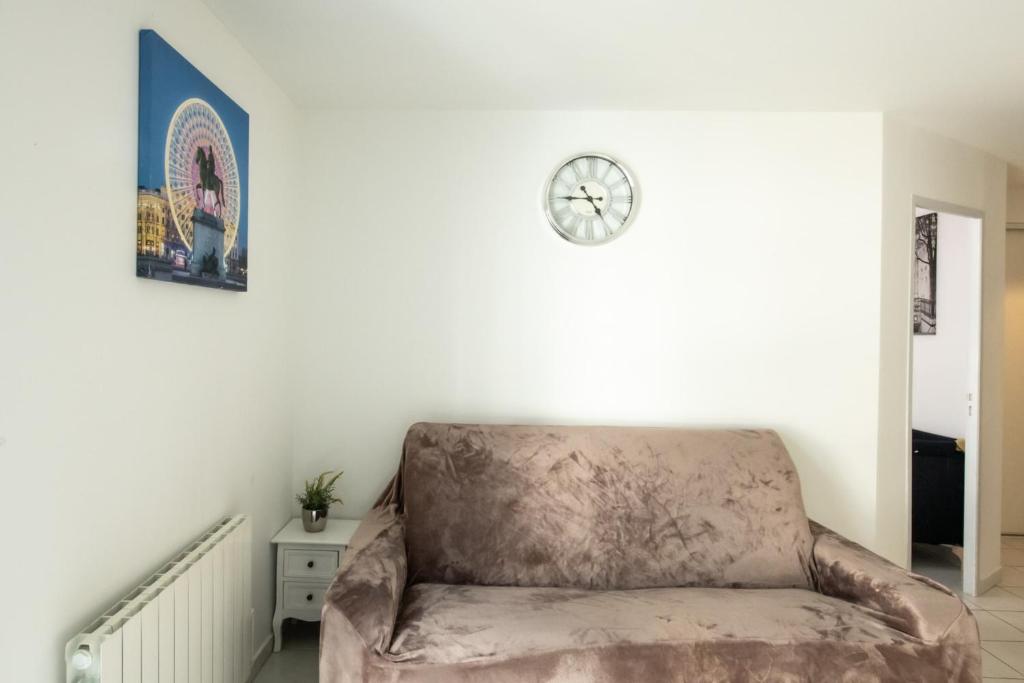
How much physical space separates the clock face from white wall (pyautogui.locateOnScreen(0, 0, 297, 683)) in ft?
4.84

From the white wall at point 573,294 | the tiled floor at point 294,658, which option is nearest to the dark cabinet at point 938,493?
the white wall at point 573,294

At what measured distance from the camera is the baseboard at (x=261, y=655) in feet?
7.52

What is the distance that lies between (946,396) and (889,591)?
2.91 metres

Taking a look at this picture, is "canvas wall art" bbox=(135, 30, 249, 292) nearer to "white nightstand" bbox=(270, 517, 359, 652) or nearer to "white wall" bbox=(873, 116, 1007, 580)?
"white nightstand" bbox=(270, 517, 359, 652)

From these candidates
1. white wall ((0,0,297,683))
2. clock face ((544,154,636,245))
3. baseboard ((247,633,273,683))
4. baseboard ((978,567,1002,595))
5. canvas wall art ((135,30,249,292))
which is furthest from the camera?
baseboard ((978,567,1002,595))

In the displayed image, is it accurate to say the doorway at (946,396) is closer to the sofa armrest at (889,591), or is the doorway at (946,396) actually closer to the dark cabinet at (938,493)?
the dark cabinet at (938,493)

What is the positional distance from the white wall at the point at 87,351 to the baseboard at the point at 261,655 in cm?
74

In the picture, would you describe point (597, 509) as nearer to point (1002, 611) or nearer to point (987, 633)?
point (987, 633)

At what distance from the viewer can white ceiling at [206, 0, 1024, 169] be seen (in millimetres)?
1933

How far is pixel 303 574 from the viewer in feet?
8.15

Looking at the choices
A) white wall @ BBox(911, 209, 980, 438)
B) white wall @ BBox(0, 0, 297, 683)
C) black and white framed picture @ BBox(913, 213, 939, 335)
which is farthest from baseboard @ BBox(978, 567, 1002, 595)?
white wall @ BBox(0, 0, 297, 683)

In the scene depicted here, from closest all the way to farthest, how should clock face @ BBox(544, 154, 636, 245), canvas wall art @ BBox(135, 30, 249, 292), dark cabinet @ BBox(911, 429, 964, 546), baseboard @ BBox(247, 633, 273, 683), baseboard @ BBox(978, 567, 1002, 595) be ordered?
canvas wall art @ BBox(135, 30, 249, 292) < baseboard @ BBox(247, 633, 273, 683) < clock face @ BBox(544, 154, 636, 245) < baseboard @ BBox(978, 567, 1002, 595) < dark cabinet @ BBox(911, 429, 964, 546)

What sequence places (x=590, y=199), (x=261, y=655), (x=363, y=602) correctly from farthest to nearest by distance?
(x=590, y=199), (x=261, y=655), (x=363, y=602)

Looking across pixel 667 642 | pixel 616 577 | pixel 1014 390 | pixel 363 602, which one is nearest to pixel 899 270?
pixel 616 577
